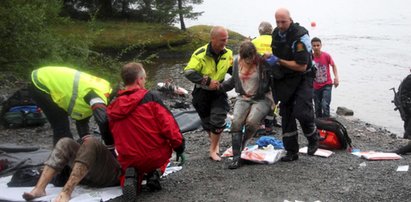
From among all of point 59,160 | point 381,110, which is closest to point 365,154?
point 59,160

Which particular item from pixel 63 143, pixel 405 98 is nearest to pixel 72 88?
pixel 63 143

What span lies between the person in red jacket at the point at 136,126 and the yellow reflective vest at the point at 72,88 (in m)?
0.41

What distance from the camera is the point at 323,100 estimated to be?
10.4 m

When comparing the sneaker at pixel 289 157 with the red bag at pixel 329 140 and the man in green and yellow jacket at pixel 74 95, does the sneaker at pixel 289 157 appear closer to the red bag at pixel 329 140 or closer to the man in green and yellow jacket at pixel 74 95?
the red bag at pixel 329 140

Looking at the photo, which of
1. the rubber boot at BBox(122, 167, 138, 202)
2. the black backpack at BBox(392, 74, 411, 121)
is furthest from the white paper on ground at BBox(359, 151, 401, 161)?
the rubber boot at BBox(122, 167, 138, 202)

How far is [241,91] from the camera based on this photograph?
6730 mm

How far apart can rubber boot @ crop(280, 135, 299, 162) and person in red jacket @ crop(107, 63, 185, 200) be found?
2.15 m

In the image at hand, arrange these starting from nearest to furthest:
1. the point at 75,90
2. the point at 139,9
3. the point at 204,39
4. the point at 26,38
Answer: the point at 75,90, the point at 26,38, the point at 204,39, the point at 139,9

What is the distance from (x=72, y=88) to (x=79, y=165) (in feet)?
3.17

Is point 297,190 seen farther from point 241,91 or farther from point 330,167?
point 241,91

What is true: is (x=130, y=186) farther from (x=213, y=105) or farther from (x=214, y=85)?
(x=213, y=105)

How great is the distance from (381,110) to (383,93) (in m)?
3.26

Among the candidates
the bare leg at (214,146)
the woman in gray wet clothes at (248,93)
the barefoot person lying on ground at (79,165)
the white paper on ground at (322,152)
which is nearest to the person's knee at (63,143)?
the barefoot person lying on ground at (79,165)

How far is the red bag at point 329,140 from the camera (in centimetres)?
767
